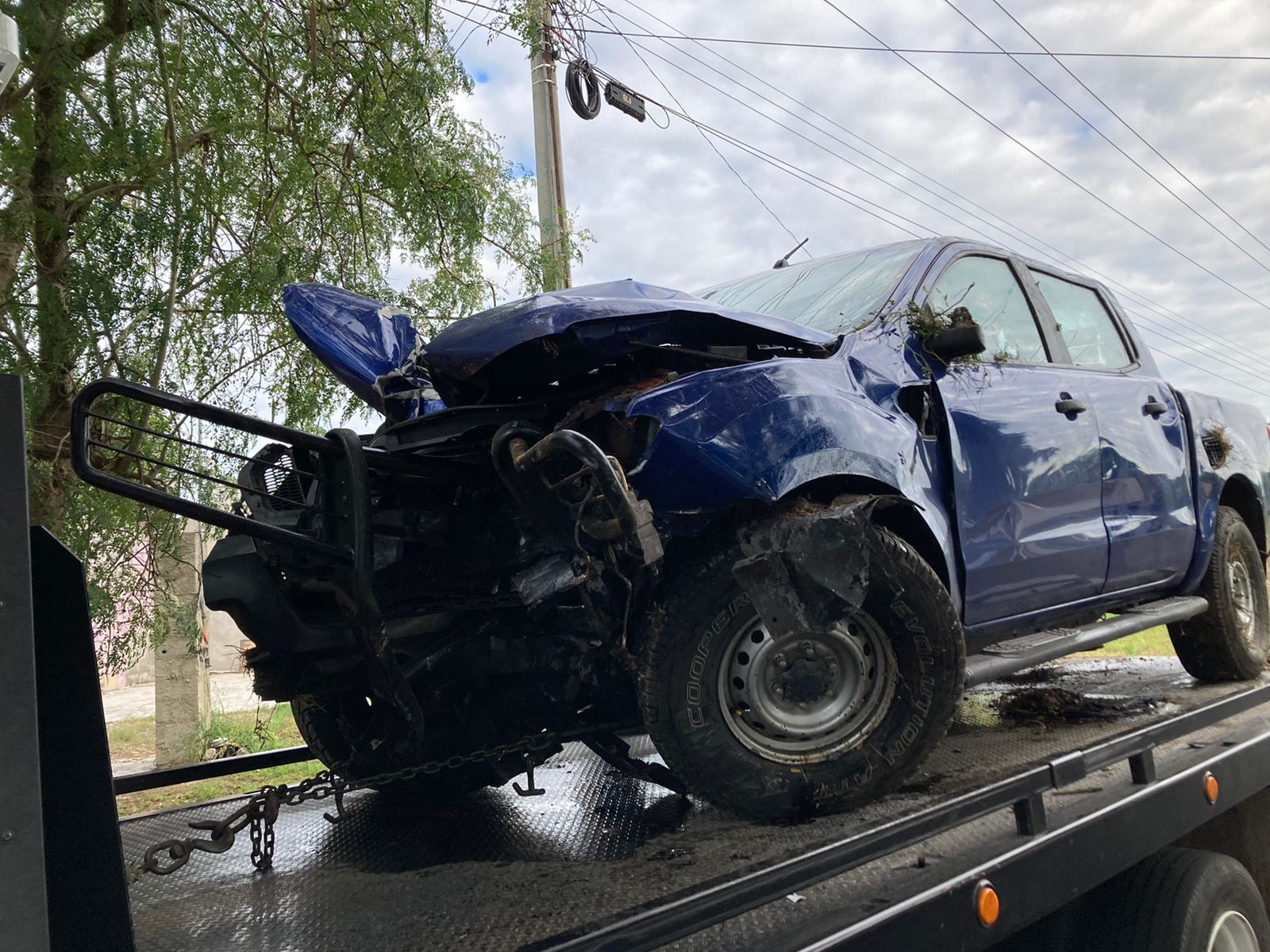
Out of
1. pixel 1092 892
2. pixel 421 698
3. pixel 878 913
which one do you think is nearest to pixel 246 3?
pixel 421 698

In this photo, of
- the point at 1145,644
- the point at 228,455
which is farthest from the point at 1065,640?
the point at 1145,644

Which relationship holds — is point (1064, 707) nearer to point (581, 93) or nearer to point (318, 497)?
point (318, 497)

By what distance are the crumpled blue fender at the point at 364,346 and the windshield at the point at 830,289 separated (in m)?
1.22

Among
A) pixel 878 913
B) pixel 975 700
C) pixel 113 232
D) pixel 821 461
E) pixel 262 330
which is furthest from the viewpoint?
pixel 262 330

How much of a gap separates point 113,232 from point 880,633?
138 inches

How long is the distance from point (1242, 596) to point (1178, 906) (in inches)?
96.5

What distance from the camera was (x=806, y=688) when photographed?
2.61 m

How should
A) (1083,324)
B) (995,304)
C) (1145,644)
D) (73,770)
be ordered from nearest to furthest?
1. (73,770)
2. (995,304)
3. (1083,324)
4. (1145,644)

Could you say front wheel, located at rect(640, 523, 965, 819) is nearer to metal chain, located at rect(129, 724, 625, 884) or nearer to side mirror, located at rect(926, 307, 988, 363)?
metal chain, located at rect(129, 724, 625, 884)

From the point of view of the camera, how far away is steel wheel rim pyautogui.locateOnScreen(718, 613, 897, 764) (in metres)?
2.57

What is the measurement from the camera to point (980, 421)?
3.18 metres

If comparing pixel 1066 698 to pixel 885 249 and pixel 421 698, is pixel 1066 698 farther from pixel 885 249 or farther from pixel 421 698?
pixel 421 698

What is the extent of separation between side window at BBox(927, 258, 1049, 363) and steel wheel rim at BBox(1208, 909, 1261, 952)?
6.15 feet

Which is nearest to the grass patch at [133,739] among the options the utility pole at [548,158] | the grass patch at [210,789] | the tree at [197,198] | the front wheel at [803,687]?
Result: the grass patch at [210,789]
